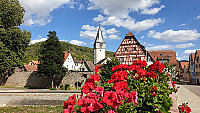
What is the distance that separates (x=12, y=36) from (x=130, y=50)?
2054 centimetres

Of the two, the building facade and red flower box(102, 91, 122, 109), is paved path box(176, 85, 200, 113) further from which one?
the building facade

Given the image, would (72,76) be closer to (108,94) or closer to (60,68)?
(60,68)

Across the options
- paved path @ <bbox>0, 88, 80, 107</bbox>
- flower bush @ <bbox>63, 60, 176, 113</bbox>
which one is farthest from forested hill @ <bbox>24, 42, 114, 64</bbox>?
flower bush @ <bbox>63, 60, 176, 113</bbox>

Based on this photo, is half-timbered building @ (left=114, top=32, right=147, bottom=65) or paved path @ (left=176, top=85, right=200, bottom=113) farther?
half-timbered building @ (left=114, top=32, right=147, bottom=65)

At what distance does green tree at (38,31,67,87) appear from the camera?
23578mm

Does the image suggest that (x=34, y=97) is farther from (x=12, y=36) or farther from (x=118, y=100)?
(x=12, y=36)

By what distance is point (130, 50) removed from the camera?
30719 millimetres

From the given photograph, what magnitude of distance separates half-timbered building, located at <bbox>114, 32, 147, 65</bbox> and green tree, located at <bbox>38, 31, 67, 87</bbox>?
12.2 m

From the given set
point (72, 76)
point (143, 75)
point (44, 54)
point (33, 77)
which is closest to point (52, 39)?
point (44, 54)

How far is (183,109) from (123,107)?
0.98m

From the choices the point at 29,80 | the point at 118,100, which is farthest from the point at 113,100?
the point at 29,80

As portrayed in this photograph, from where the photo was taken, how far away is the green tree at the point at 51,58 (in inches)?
928

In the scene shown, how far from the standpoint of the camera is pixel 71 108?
71.2 inches

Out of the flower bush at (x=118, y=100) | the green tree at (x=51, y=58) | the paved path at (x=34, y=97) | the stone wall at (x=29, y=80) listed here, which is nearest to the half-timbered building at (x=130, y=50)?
the stone wall at (x=29, y=80)
